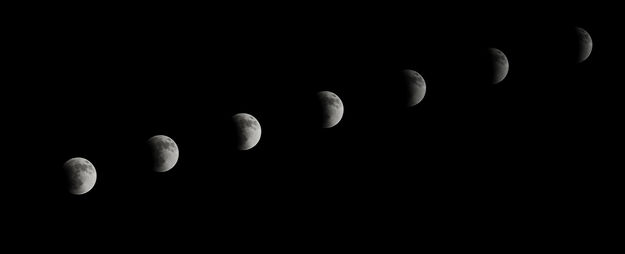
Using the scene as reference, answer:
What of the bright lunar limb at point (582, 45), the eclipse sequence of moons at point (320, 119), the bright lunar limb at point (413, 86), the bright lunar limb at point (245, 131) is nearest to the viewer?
the bright lunar limb at point (582, 45)

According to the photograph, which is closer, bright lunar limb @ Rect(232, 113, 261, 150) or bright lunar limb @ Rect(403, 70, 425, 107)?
bright lunar limb @ Rect(403, 70, 425, 107)

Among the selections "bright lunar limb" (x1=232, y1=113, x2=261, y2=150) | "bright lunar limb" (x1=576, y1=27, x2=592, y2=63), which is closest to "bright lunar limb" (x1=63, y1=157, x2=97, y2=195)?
"bright lunar limb" (x1=232, y1=113, x2=261, y2=150)

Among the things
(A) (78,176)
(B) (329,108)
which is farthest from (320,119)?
(A) (78,176)

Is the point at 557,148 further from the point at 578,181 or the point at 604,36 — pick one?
the point at 604,36

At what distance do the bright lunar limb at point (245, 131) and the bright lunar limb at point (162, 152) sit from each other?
20.5 inches

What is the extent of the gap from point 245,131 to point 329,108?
60 centimetres

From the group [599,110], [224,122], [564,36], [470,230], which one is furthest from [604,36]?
[224,122]

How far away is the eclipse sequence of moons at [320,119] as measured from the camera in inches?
159

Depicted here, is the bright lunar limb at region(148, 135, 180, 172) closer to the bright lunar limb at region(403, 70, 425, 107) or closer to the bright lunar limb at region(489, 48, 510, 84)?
the bright lunar limb at region(403, 70, 425, 107)

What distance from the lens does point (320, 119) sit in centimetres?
442

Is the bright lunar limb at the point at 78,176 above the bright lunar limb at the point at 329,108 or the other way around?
the other way around

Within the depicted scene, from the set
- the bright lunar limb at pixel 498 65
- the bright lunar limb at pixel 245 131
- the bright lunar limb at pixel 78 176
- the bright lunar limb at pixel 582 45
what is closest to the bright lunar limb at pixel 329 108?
the bright lunar limb at pixel 245 131

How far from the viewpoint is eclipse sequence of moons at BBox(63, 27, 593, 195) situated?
13.3 feet

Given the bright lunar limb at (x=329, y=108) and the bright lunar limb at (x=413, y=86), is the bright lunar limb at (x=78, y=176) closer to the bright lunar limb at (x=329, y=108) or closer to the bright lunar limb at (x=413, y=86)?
the bright lunar limb at (x=329, y=108)
